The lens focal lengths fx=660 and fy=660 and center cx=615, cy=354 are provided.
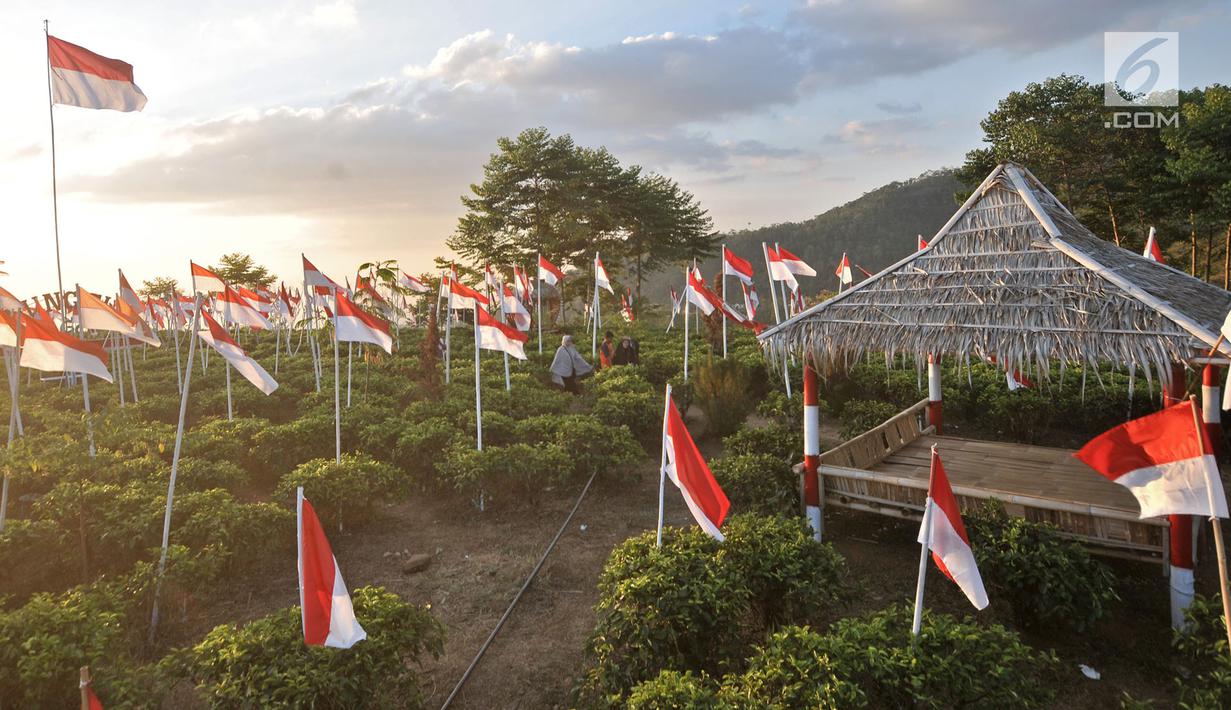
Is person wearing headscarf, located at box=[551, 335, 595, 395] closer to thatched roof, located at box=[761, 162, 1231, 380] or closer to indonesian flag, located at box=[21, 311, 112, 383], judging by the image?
thatched roof, located at box=[761, 162, 1231, 380]

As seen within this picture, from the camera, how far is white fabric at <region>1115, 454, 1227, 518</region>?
3686 mm

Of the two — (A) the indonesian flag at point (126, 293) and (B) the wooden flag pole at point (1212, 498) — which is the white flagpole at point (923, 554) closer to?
(B) the wooden flag pole at point (1212, 498)

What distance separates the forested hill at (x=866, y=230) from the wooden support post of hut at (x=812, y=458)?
205 ft

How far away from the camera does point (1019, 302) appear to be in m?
6.24

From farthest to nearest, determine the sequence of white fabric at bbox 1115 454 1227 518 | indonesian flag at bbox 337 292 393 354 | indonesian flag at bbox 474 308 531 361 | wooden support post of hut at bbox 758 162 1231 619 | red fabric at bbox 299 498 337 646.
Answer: indonesian flag at bbox 474 308 531 361 → indonesian flag at bbox 337 292 393 354 → wooden support post of hut at bbox 758 162 1231 619 → red fabric at bbox 299 498 337 646 → white fabric at bbox 1115 454 1227 518

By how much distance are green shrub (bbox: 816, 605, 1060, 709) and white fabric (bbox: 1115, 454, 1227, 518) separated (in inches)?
47.4

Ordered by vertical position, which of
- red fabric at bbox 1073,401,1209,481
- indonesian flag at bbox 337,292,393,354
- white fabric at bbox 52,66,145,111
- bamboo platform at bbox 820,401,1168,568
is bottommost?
bamboo platform at bbox 820,401,1168,568

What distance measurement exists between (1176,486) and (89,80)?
40.0ft

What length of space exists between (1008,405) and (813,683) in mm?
9675

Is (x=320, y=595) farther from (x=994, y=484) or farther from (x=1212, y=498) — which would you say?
(x=994, y=484)

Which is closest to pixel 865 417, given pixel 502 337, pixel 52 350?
pixel 502 337

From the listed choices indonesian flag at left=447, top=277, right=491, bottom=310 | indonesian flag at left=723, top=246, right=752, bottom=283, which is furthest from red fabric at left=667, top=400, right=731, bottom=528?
indonesian flag at left=723, top=246, right=752, bottom=283

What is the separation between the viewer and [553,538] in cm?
836

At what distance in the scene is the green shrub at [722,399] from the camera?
12.5 metres
